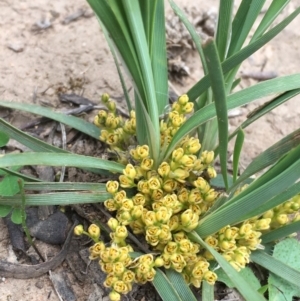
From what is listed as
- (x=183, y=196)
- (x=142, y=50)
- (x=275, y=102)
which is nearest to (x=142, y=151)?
(x=183, y=196)

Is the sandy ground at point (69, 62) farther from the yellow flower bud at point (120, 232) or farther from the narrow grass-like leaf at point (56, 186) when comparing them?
the yellow flower bud at point (120, 232)

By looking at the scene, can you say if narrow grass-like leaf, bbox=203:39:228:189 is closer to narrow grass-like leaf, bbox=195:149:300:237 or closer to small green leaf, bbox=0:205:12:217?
narrow grass-like leaf, bbox=195:149:300:237

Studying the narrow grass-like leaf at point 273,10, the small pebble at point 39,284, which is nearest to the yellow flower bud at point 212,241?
the small pebble at point 39,284

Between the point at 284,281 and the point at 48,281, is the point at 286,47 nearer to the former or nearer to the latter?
the point at 284,281

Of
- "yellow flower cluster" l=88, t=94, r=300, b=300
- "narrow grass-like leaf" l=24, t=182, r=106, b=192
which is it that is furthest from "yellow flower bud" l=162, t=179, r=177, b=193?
"narrow grass-like leaf" l=24, t=182, r=106, b=192

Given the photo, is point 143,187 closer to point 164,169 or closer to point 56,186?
point 164,169

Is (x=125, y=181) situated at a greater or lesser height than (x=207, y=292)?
greater
